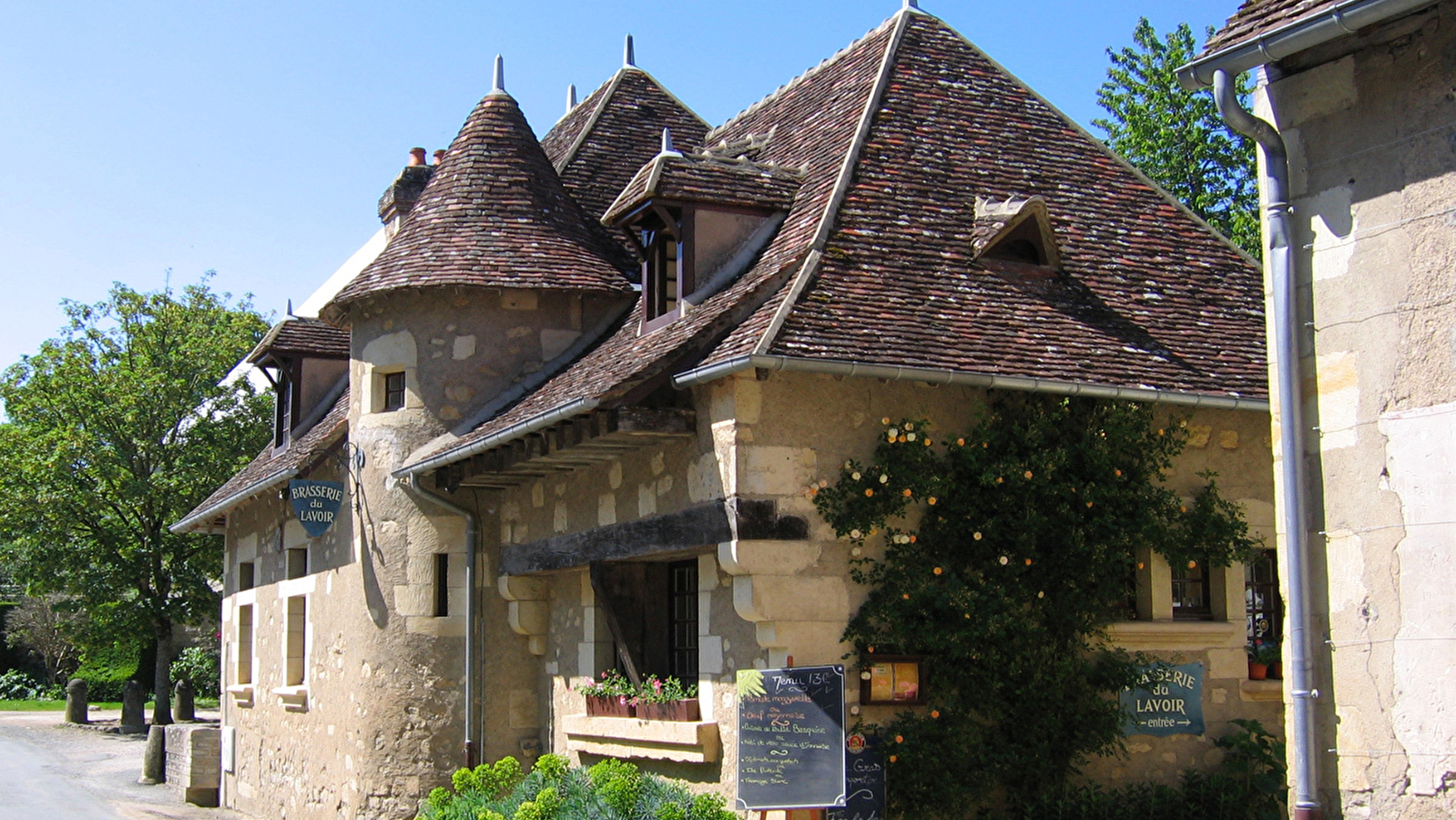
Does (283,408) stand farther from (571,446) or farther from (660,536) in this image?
(660,536)

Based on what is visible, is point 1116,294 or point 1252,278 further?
point 1252,278

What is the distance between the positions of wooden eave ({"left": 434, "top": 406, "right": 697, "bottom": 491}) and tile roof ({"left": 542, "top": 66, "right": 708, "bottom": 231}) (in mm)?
2986

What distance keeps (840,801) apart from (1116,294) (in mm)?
4355

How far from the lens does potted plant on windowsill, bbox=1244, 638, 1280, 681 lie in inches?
407

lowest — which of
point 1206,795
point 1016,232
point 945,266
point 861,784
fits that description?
point 1206,795

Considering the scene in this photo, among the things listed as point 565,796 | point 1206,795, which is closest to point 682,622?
point 565,796

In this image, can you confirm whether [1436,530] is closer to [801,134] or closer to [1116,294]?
[1116,294]

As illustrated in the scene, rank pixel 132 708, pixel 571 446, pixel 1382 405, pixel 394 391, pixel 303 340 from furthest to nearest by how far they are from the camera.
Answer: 1. pixel 132 708
2. pixel 303 340
3. pixel 394 391
4. pixel 571 446
5. pixel 1382 405

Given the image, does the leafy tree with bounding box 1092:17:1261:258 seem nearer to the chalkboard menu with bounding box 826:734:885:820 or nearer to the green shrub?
the chalkboard menu with bounding box 826:734:885:820

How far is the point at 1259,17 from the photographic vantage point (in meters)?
6.67

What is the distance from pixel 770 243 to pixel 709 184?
62cm

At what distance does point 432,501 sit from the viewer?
40.1ft

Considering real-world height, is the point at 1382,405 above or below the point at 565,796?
above

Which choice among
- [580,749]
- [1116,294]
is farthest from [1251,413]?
[580,749]
